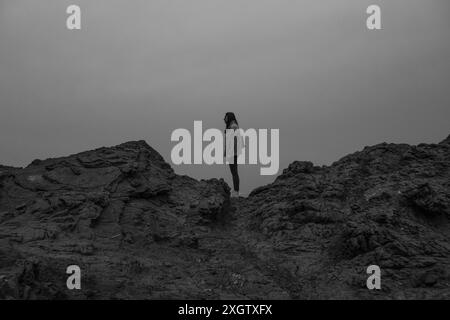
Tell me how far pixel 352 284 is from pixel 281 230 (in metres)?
3.38

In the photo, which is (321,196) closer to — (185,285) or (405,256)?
(405,256)

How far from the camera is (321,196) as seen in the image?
1403 cm

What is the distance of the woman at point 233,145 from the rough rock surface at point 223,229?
830 mm

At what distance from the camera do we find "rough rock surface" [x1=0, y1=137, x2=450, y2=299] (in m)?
9.84

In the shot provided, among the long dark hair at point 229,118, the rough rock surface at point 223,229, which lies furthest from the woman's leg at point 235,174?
the long dark hair at point 229,118

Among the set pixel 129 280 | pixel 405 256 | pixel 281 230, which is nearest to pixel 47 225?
pixel 129 280

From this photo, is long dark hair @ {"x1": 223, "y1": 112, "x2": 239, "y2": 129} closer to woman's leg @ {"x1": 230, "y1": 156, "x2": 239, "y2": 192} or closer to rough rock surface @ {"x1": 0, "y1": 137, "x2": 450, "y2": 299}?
woman's leg @ {"x1": 230, "y1": 156, "x2": 239, "y2": 192}

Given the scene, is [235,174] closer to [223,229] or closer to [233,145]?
[233,145]

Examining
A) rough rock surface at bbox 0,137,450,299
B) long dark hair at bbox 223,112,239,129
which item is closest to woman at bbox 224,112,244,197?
long dark hair at bbox 223,112,239,129

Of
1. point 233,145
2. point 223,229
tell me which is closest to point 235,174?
point 233,145

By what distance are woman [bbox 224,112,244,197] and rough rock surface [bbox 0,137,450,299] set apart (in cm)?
83
